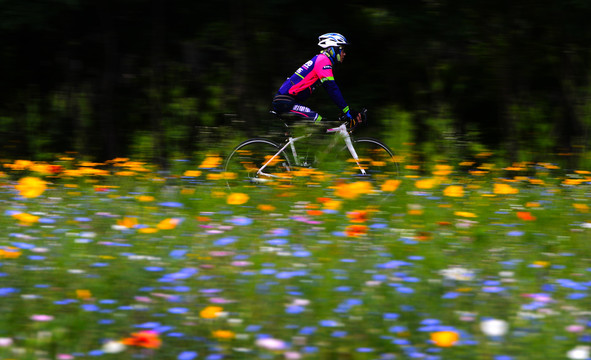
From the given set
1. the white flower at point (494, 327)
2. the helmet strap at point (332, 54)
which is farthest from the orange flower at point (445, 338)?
the helmet strap at point (332, 54)

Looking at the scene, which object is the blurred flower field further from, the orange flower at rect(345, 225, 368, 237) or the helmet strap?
the helmet strap

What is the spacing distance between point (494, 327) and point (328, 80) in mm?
3963

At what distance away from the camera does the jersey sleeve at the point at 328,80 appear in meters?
6.68

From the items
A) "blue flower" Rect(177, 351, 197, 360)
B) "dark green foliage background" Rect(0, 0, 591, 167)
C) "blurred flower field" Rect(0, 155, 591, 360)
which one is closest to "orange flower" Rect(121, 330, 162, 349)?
"blurred flower field" Rect(0, 155, 591, 360)

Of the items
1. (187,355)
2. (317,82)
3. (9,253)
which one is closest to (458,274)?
(187,355)

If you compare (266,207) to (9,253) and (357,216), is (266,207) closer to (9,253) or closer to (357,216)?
(357,216)

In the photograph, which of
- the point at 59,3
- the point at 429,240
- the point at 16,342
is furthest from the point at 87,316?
the point at 59,3

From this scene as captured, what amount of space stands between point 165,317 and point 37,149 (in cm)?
712

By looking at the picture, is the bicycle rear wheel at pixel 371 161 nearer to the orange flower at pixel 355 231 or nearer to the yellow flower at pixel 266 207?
the yellow flower at pixel 266 207

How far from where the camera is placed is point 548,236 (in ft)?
15.1

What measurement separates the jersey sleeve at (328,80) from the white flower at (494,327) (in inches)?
148

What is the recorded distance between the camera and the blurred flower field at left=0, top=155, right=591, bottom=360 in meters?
3.16

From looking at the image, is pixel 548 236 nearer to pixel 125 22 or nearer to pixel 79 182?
pixel 79 182

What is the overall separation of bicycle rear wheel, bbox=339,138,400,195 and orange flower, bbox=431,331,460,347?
3377mm
